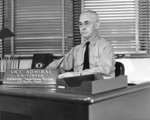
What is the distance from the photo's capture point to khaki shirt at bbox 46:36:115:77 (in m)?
2.05

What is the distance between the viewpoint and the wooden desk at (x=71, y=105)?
1.02 metres

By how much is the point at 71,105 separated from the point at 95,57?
4.04ft

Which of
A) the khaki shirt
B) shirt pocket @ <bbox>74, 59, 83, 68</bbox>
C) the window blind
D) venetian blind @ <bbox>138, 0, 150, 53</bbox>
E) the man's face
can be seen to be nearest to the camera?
the khaki shirt

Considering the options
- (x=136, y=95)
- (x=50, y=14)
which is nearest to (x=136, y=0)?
(x=50, y=14)

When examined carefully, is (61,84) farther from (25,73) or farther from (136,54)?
(136,54)

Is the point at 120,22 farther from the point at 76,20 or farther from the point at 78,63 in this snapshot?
the point at 78,63

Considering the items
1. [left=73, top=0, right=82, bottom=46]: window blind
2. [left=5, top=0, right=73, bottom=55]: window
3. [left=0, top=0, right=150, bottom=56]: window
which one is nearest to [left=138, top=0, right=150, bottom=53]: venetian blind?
[left=0, top=0, right=150, bottom=56]: window

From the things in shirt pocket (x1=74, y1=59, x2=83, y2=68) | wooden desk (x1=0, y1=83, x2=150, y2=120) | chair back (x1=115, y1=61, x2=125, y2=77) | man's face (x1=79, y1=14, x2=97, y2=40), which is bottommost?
wooden desk (x1=0, y1=83, x2=150, y2=120)

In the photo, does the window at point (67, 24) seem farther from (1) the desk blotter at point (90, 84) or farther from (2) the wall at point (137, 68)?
(1) the desk blotter at point (90, 84)

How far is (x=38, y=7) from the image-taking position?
3.61m

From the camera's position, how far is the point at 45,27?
3604mm

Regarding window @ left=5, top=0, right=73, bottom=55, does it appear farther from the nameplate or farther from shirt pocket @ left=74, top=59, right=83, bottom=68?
the nameplate

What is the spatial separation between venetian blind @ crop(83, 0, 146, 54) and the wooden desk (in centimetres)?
209

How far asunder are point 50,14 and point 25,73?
7.98 ft
